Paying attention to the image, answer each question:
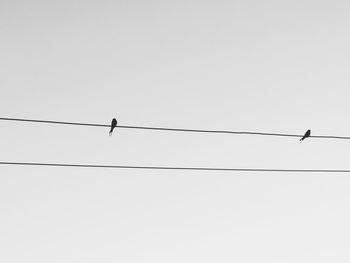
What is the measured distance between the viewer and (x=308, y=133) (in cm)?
904

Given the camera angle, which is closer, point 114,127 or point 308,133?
point 114,127

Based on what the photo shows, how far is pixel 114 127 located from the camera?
8266 millimetres

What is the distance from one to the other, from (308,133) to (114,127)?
350cm
